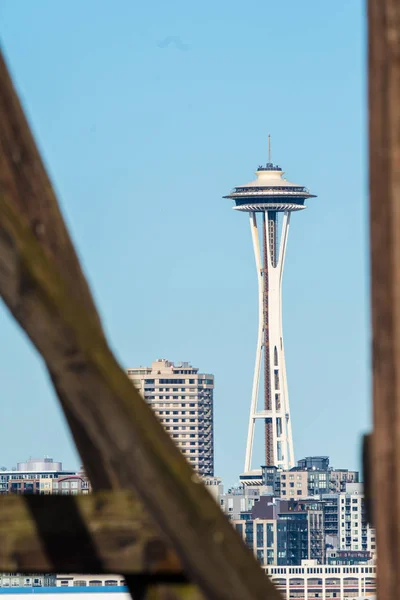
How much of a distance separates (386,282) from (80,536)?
0.48 meters

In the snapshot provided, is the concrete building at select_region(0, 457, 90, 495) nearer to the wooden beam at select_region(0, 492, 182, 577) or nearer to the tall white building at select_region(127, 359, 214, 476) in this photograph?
the tall white building at select_region(127, 359, 214, 476)

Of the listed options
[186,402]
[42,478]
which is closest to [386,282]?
[42,478]

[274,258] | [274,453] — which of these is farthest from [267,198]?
[274,453]

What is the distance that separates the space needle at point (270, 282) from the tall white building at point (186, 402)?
27.0m

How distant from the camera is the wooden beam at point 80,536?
205cm

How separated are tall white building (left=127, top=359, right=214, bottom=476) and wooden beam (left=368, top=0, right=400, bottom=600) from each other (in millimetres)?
163187

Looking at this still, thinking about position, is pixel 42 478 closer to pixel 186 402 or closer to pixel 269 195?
pixel 186 402

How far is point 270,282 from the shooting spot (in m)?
132

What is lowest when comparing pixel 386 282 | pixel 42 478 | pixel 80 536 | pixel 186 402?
pixel 80 536

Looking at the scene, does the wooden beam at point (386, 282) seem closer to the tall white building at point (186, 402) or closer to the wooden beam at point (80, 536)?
the wooden beam at point (80, 536)

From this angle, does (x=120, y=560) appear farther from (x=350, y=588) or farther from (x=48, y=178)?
(x=350, y=588)

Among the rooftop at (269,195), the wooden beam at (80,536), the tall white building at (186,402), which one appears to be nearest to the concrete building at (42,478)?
the tall white building at (186,402)

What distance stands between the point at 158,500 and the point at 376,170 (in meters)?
0.43

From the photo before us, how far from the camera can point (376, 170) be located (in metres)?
1.96
